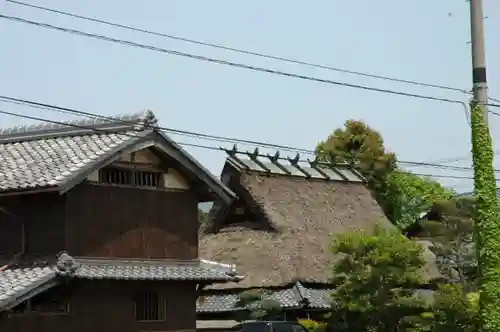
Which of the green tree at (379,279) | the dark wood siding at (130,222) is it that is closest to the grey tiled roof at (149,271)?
the dark wood siding at (130,222)

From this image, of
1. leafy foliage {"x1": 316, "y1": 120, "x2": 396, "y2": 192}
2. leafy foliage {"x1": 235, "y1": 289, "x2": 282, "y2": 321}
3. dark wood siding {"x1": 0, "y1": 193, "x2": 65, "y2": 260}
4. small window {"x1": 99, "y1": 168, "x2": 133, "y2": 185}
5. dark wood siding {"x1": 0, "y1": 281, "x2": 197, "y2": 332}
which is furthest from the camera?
leafy foliage {"x1": 316, "y1": 120, "x2": 396, "y2": 192}

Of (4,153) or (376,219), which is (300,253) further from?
(4,153)

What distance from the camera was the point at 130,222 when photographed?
25.0 m

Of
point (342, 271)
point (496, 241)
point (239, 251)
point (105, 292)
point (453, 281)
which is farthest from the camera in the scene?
point (239, 251)

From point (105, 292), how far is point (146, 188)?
10.2 ft

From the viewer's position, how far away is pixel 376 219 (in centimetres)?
4422

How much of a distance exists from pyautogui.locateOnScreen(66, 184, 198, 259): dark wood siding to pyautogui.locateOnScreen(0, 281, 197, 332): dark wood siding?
0.81m

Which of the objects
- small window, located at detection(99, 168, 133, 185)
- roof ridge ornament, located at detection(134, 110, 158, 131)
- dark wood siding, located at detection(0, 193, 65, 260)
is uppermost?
roof ridge ornament, located at detection(134, 110, 158, 131)

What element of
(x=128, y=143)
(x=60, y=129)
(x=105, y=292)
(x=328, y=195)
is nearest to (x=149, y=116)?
(x=128, y=143)

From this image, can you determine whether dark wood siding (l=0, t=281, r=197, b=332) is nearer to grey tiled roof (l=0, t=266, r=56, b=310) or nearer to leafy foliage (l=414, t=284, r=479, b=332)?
grey tiled roof (l=0, t=266, r=56, b=310)

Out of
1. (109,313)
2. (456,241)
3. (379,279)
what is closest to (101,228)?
(109,313)

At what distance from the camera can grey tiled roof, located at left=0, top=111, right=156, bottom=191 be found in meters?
23.3

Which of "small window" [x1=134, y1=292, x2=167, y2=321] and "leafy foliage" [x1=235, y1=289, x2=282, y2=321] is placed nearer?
"small window" [x1=134, y1=292, x2=167, y2=321]

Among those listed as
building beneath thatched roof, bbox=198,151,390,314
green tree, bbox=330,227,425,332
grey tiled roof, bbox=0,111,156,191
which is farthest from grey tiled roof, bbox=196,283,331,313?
grey tiled roof, bbox=0,111,156,191
